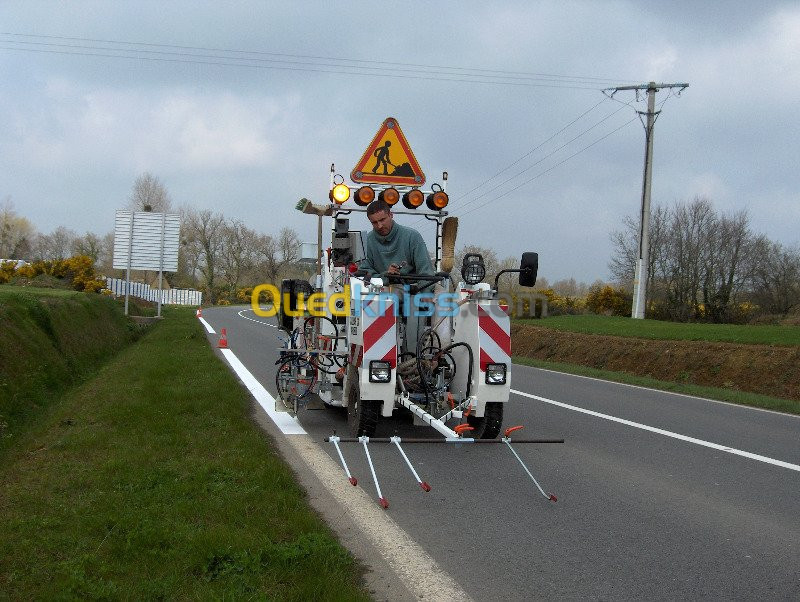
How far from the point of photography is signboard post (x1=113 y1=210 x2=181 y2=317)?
2900cm

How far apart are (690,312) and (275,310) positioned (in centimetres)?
3662

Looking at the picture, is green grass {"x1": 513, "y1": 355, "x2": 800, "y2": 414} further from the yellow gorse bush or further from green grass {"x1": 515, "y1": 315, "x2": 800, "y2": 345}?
the yellow gorse bush

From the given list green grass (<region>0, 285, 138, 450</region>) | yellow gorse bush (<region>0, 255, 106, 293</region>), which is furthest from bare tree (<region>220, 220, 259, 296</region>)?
green grass (<region>0, 285, 138, 450</region>)

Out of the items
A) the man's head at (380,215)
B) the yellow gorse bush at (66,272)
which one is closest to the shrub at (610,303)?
the yellow gorse bush at (66,272)

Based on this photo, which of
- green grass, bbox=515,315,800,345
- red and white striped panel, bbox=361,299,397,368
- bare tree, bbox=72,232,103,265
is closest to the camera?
red and white striped panel, bbox=361,299,397,368

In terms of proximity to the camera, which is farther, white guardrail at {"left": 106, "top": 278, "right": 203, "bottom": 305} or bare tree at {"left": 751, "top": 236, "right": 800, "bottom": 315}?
white guardrail at {"left": 106, "top": 278, "right": 203, "bottom": 305}

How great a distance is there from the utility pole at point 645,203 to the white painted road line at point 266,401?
20731 millimetres

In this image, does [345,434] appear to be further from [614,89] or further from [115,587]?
[614,89]

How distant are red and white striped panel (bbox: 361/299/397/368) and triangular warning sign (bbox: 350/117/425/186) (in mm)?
2949

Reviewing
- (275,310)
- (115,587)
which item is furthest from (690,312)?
(115,587)

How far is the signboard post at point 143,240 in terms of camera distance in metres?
29.0

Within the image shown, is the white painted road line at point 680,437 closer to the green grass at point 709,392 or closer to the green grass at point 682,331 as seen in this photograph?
the green grass at point 709,392

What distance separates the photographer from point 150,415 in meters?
8.38

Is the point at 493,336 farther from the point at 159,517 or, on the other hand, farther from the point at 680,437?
the point at 159,517
